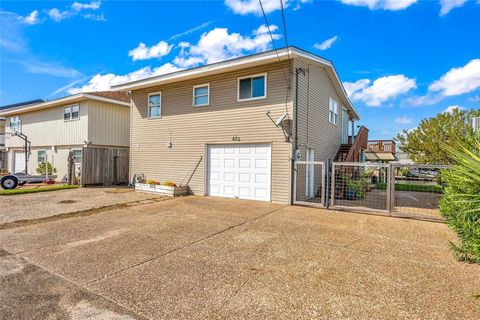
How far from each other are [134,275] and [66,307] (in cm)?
86

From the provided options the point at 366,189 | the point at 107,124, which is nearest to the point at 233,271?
the point at 366,189

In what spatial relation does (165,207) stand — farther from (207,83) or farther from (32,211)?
(207,83)

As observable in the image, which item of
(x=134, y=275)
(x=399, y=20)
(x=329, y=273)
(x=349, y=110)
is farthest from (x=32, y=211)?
(x=349, y=110)

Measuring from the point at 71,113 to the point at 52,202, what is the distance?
8672 mm

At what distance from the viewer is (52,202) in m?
8.91

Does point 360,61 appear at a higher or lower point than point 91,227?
higher

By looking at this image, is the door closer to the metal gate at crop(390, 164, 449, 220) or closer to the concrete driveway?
the metal gate at crop(390, 164, 449, 220)

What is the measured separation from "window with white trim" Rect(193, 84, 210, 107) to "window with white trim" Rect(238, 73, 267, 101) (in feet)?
4.94

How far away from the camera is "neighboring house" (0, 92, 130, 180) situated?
14688mm

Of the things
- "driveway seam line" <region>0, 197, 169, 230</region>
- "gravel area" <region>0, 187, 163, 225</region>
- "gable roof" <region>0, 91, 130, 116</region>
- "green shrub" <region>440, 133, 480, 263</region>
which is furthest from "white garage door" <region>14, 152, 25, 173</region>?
"green shrub" <region>440, 133, 480, 263</region>

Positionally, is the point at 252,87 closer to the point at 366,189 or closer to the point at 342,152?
the point at 366,189

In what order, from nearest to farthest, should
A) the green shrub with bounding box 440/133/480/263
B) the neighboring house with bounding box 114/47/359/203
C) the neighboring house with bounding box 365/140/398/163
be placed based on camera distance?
the green shrub with bounding box 440/133/480/263 → the neighboring house with bounding box 114/47/359/203 → the neighboring house with bounding box 365/140/398/163

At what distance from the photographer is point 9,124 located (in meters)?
20.6

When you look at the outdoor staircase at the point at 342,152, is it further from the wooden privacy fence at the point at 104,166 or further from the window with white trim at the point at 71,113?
the window with white trim at the point at 71,113
